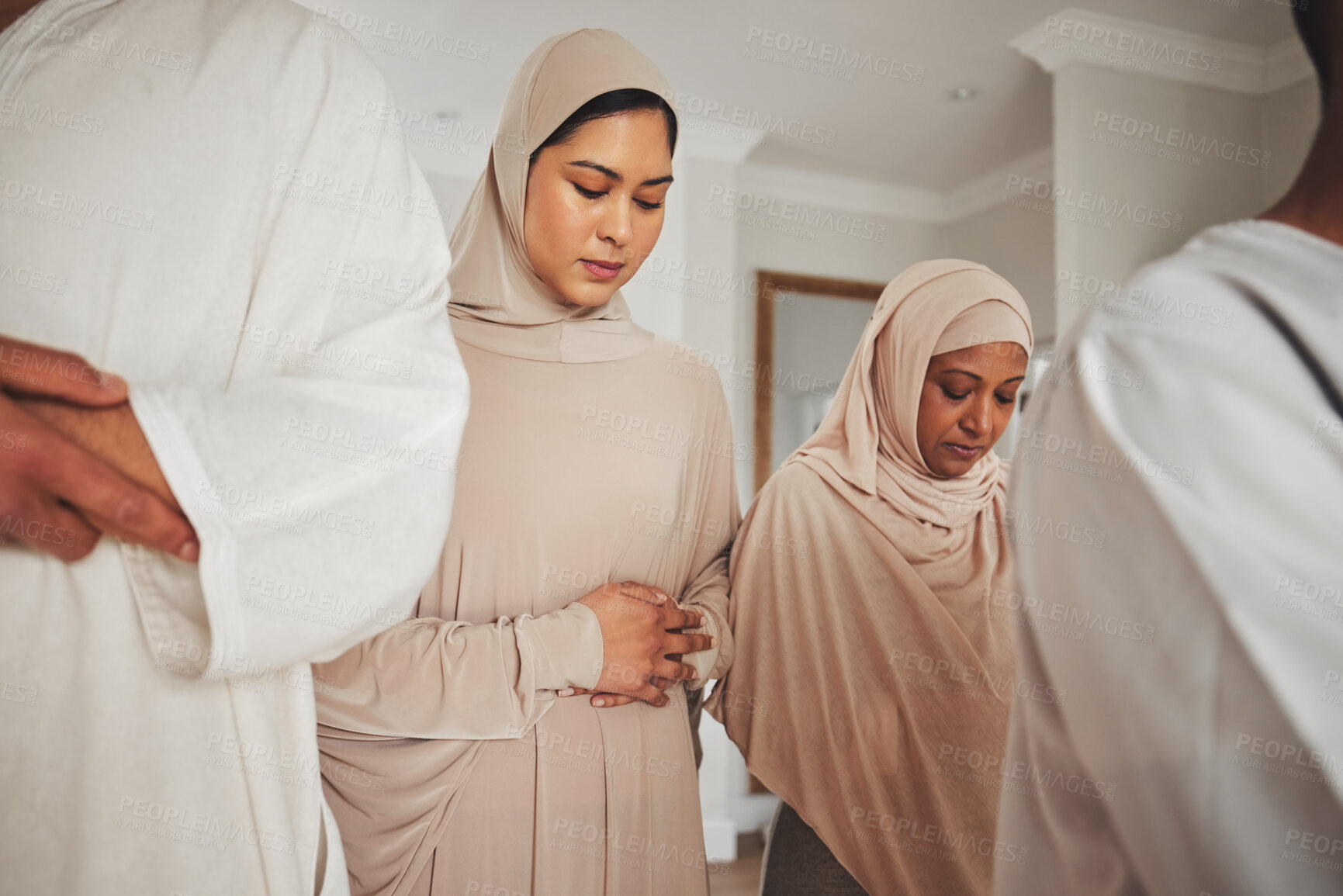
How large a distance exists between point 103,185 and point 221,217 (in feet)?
0.27

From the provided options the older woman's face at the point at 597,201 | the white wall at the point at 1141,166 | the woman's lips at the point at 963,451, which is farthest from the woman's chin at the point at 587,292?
the white wall at the point at 1141,166

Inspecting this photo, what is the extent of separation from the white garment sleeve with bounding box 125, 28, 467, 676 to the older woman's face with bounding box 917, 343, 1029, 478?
28.9 inches

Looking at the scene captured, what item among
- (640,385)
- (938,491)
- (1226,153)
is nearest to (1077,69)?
(1226,153)

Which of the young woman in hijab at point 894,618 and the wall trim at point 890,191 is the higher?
the wall trim at point 890,191

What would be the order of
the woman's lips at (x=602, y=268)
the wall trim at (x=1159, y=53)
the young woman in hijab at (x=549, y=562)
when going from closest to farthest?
the young woman in hijab at (x=549, y=562)
the woman's lips at (x=602, y=268)
the wall trim at (x=1159, y=53)

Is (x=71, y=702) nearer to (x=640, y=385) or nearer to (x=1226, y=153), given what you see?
(x=640, y=385)

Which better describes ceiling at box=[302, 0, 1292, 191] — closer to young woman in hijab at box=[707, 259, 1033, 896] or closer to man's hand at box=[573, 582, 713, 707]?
young woman in hijab at box=[707, 259, 1033, 896]

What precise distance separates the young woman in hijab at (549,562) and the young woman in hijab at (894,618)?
0.38ft

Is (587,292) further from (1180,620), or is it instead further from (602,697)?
(1180,620)

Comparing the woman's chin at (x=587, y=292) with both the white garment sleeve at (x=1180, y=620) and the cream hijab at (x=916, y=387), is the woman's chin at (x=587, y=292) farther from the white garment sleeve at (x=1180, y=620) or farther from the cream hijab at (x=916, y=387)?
the white garment sleeve at (x=1180, y=620)

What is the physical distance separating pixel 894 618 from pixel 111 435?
0.96m

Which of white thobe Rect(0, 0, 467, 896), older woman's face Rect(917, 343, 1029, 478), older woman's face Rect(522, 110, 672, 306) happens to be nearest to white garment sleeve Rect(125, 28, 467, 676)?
white thobe Rect(0, 0, 467, 896)

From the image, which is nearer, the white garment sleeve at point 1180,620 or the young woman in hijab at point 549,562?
the white garment sleeve at point 1180,620

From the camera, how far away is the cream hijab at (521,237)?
1.06m
